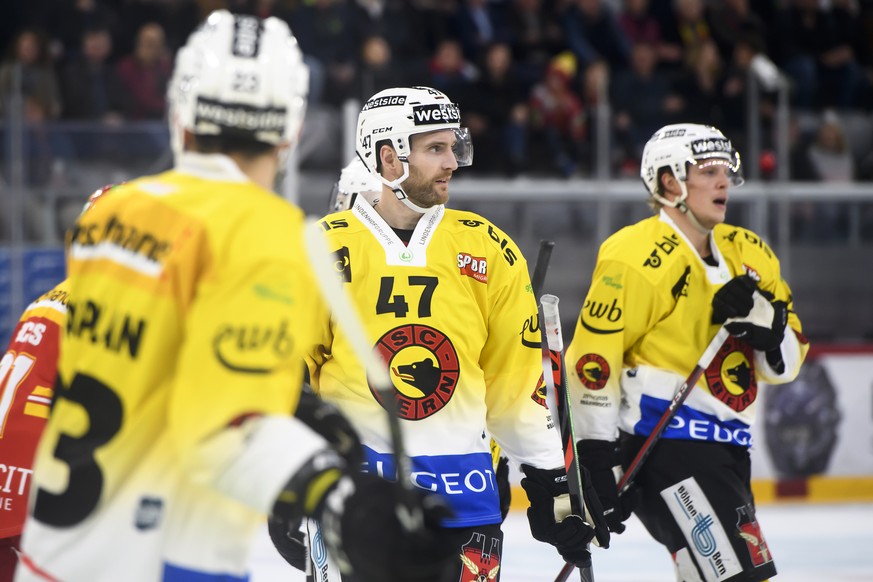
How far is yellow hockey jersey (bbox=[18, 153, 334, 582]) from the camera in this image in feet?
5.55

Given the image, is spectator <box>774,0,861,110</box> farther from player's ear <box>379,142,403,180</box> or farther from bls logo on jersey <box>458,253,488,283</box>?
bls logo on jersey <box>458,253,488,283</box>

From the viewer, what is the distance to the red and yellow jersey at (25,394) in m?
2.79

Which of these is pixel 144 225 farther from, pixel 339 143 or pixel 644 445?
pixel 339 143

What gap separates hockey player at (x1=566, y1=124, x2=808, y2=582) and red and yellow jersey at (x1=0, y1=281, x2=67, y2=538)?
5.27 feet

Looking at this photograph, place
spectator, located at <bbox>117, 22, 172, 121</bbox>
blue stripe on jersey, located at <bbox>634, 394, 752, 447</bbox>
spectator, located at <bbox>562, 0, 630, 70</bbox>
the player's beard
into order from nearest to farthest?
1. the player's beard
2. blue stripe on jersey, located at <bbox>634, 394, 752, 447</bbox>
3. spectator, located at <bbox>117, 22, 172, 121</bbox>
4. spectator, located at <bbox>562, 0, 630, 70</bbox>

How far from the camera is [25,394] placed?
9.29 feet

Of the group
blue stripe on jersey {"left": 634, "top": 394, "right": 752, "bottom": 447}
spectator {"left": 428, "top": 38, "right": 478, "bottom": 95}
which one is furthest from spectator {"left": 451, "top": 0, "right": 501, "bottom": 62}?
blue stripe on jersey {"left": 634, "top": 394, "right": 752, "bottom": 447}

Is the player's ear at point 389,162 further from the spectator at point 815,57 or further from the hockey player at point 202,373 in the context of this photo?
the spectator at point 815,57

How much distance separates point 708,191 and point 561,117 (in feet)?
15.2

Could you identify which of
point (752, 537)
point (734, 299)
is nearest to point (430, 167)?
point (734, 299)

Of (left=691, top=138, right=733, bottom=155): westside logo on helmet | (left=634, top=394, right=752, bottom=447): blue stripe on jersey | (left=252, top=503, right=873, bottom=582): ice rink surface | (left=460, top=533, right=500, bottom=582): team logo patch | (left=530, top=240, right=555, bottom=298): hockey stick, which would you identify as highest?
(left=691, top=138, right=733, bottom=155): westside logo on helmet

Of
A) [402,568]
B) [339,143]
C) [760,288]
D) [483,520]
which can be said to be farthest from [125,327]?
Result: [339,143]

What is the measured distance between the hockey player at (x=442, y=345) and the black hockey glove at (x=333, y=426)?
3.32 feet

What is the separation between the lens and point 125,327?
1766 millimetres
